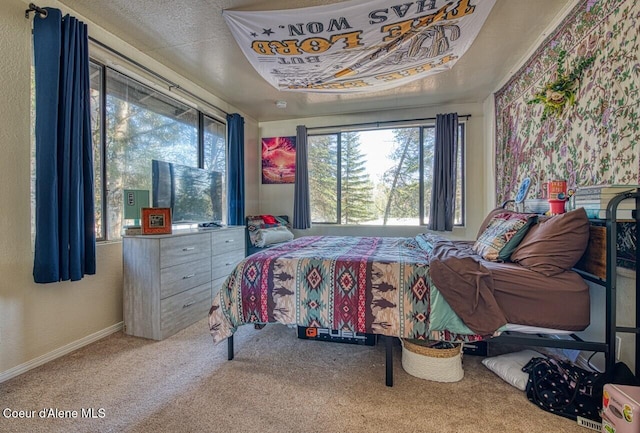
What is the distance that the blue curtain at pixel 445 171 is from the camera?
402 centimetres

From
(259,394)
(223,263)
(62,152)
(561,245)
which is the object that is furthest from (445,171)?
(62,152)

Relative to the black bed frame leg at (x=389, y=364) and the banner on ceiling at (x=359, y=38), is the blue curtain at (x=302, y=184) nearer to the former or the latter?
the banner on ceiling at (x=359, y=38)

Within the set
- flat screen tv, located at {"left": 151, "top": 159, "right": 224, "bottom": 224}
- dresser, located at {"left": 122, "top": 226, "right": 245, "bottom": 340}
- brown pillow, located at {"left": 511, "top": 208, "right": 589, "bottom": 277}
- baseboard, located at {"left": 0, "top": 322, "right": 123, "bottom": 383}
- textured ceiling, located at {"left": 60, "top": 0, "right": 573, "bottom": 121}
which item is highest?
textured ceiling, located at {"left": 60, "top": 0, "right": 573, "bottom": 121}

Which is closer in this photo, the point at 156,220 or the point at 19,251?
the point at 19,251

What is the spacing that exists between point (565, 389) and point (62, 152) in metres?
3.38

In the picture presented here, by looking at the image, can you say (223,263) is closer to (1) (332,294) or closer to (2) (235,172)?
(2) (235,172)

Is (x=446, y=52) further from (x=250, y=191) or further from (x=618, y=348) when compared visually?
(x=250, y=191)

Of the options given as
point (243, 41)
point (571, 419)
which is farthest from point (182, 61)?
point (571, 419)

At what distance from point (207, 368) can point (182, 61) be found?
2847 mm

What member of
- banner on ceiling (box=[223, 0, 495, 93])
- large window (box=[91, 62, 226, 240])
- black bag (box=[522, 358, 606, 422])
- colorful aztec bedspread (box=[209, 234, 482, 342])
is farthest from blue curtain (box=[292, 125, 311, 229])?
black bag (box=[522, 358, 606, 422])

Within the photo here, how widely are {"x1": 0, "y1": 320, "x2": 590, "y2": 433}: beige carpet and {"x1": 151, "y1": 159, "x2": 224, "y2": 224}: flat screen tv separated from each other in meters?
1.30

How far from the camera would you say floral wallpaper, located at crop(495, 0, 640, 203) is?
1.61 meters

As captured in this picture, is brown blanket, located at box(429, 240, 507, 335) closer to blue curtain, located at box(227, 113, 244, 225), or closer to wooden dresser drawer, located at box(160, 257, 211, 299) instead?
wooden dresser drawer, located at box(160, 257, 211, 299)

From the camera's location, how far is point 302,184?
463 centimetres
